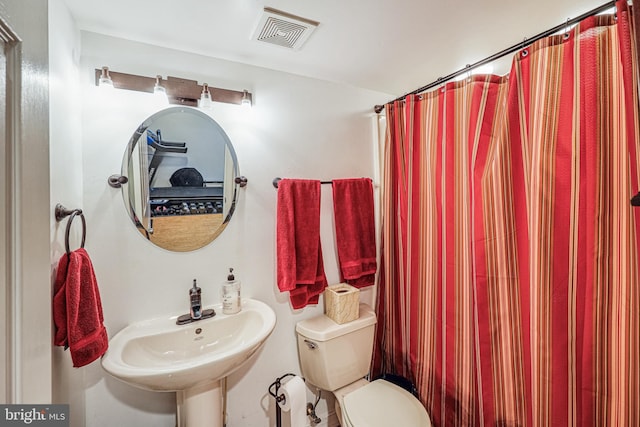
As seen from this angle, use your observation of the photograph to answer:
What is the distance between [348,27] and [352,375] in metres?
1.81

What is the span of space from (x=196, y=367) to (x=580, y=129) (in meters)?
1.57

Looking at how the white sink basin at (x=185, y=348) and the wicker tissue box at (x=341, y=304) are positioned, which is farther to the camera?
the wicker tissue box at (x=341, y=304)

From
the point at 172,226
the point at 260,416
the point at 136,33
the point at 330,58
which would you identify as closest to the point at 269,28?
the point at 330,58

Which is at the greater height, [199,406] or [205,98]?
[205,98]

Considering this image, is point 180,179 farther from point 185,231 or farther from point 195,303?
point 195,303

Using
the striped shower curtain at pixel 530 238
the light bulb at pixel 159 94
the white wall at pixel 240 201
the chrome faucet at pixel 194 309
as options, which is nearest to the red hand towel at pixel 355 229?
the white wall at pixel 240 201

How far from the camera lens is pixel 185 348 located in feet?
3.91

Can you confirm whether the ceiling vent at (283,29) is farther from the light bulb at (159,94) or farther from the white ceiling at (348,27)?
the light bulb at (159,94)

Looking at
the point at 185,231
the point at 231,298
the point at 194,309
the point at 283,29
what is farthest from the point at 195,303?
the point at 283,29

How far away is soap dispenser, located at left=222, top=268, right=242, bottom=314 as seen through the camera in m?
1.30

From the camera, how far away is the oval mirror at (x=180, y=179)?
122 cm

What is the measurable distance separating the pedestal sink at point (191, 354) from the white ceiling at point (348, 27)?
1.31 meters

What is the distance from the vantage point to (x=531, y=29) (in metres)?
1.21

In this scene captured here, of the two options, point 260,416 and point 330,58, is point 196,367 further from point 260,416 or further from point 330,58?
point 330,58
